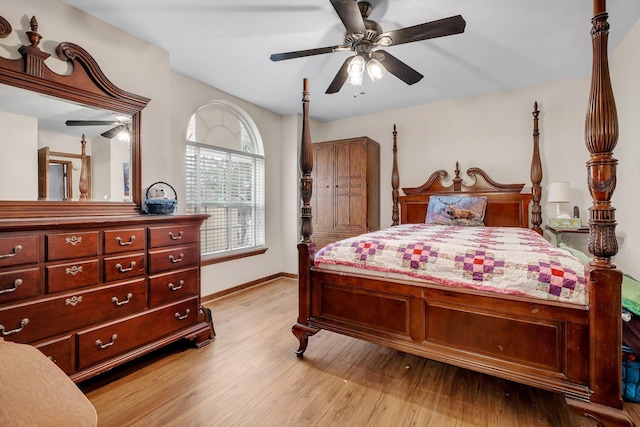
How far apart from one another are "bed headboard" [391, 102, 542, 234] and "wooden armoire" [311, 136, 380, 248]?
0.34 m

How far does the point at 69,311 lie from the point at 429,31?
277 cm

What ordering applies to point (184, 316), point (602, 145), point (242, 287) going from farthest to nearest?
point (242, 287) → point (184, 316) → point (602, 145)

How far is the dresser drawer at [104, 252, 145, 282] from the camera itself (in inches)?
79.4

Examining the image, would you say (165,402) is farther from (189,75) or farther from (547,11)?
(547,11)

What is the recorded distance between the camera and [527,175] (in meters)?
3.76

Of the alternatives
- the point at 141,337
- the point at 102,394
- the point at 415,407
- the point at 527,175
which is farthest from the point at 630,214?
the point at 102,394

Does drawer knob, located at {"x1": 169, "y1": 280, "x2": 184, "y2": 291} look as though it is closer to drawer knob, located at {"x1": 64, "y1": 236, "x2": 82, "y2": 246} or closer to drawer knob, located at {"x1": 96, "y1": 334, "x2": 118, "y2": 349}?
drawer knob, located at {"x1": 96, "y1": 334, "x2": 118, "y2": 349}

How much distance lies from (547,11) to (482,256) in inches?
76.5

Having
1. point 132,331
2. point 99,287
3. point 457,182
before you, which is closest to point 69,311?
point 99,287

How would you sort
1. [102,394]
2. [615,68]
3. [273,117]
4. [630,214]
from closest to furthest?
[102,394], [630,214], [615,68], [273,117]

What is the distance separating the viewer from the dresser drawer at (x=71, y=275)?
5.80 feet

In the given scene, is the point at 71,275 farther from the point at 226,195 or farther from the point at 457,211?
the point at 457,211

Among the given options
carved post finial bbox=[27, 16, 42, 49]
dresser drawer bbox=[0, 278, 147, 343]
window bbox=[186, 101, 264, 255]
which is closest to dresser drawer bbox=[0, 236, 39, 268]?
dresser drawer bbox=[0, 278, 147, 343]

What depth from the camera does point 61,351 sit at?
1.79 meters
